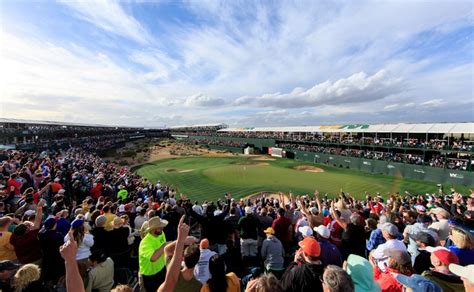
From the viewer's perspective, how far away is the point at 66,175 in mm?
14797

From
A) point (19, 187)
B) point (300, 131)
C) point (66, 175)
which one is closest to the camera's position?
point (19, 187)

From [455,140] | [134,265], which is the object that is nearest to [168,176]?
[134,265]

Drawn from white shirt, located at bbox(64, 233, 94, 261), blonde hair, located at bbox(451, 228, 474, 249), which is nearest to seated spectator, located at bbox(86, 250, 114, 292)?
white shirt, located at bbox(64, 233, 94, 261)

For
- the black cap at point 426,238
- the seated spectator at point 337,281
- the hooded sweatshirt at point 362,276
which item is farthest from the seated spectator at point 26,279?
the black cap at point 426,238

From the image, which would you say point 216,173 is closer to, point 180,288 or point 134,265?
point 134,265

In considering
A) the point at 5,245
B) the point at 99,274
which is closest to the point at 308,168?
the point at 99,274

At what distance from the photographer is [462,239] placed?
430cm

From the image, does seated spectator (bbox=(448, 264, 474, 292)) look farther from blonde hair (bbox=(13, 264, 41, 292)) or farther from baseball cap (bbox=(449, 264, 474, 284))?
blonde hair (bbox=(13, 264, 41, 292))

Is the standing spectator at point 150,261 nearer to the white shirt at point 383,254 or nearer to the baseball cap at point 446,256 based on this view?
the white shirt at point 383,254

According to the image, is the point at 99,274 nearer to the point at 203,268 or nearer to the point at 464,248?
the point at 203,268

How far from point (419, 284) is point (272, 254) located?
284 cm

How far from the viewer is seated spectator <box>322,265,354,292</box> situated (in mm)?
2502

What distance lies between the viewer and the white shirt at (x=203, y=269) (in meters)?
3.23

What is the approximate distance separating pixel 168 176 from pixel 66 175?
56.8 ft
